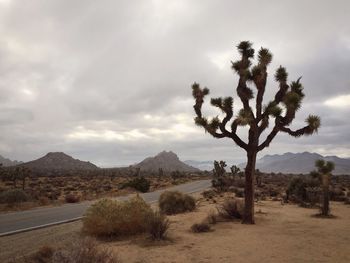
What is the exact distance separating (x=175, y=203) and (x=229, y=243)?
9879mm

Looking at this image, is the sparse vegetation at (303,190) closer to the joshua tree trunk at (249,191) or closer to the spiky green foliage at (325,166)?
the spiky green foliage at (325,166)

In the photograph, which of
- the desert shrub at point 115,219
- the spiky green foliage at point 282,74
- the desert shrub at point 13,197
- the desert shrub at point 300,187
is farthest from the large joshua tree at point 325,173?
the desert shrub at point 13,197

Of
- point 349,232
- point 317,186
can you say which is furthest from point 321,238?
point 317,186

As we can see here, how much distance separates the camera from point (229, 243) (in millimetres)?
12414

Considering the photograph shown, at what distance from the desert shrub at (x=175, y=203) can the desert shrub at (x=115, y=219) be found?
6861mm

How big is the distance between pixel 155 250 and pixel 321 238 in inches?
223

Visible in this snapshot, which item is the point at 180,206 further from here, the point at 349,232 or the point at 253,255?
the point at 253,255

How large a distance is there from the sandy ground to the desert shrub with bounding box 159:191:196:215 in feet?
14.1

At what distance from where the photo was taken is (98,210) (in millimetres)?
14266

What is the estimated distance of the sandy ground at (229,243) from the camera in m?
10.6

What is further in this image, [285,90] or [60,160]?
[60,160]

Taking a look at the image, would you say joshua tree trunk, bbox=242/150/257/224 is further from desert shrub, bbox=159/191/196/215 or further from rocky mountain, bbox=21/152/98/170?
rocky mountain, bbox=21/152/98/170

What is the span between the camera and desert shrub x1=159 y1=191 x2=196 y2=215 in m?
21.7

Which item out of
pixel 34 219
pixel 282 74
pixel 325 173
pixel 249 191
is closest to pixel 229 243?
pixel 249 191
